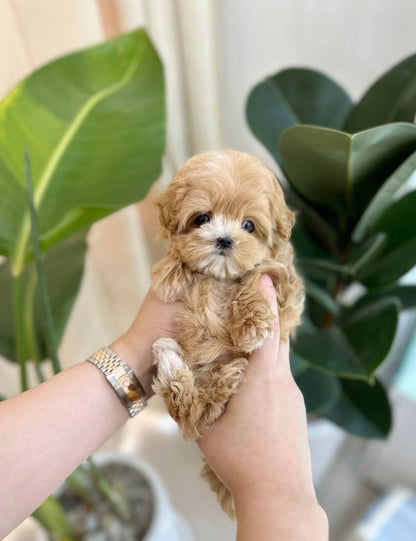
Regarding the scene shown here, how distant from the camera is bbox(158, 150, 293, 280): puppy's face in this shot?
48 centimetres

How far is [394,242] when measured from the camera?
32.7 inches

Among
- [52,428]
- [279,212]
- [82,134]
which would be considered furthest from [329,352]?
[82,134]

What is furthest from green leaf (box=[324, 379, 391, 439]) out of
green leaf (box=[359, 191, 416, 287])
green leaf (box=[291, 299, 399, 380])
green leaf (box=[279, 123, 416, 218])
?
Result: green leaf (box=[279, 123, 416, 218])

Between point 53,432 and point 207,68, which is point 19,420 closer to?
point 53,432

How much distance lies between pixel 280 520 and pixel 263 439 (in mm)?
83

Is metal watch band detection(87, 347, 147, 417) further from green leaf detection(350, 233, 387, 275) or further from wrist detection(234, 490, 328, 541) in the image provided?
green leaf detection(350, 233, 387, 275)

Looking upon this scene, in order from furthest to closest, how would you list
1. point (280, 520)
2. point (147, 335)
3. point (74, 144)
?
point (74, 144)
point (147, 335)
point (280, 520)

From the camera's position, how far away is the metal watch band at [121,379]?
0.57 m

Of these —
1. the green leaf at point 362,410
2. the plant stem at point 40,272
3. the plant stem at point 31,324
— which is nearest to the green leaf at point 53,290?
the plant stem at point 31,324

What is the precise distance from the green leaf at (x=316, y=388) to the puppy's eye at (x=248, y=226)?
0.45 meters

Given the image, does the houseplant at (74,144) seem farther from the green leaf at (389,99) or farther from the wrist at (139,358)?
the green leaf at (389,99)

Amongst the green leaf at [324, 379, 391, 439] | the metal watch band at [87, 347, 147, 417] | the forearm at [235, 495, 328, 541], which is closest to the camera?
the forearm at [235, 495, 328, 541]

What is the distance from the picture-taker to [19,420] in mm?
530

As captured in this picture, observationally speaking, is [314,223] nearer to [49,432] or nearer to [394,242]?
[394,242]
